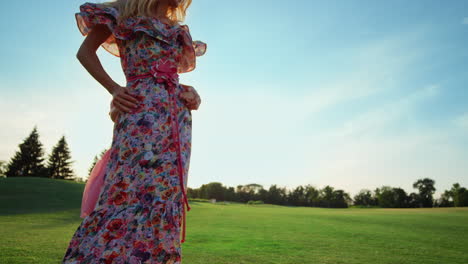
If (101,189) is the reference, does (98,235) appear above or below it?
below

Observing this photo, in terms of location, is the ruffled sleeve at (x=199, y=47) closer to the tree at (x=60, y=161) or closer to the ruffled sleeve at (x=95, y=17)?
the ruffled sleeve at (x=95, y=17)

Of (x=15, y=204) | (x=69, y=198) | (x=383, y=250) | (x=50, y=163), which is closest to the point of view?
(x=383, y=250)

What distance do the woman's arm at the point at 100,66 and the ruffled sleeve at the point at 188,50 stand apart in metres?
0.51

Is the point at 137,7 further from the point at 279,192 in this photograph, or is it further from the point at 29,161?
the point at 279,192

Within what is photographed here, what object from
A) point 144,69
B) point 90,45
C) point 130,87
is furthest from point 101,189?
point 90,45

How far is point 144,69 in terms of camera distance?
1858 mm

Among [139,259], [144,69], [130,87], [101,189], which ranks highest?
[144,69]

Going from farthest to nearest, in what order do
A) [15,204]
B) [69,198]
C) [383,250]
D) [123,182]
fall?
[69,198] < [15,204] < [383,250] < [123,182]

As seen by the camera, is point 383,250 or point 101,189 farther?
point 383,250

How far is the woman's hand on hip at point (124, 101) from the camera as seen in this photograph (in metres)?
1.73

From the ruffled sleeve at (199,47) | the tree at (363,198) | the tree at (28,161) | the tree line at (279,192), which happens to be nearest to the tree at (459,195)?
the tree line at (279,192)

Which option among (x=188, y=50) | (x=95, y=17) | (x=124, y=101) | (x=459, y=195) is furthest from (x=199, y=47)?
(x=459, y=195)

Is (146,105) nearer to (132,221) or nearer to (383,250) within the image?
(132,221)

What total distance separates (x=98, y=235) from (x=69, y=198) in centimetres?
1886
